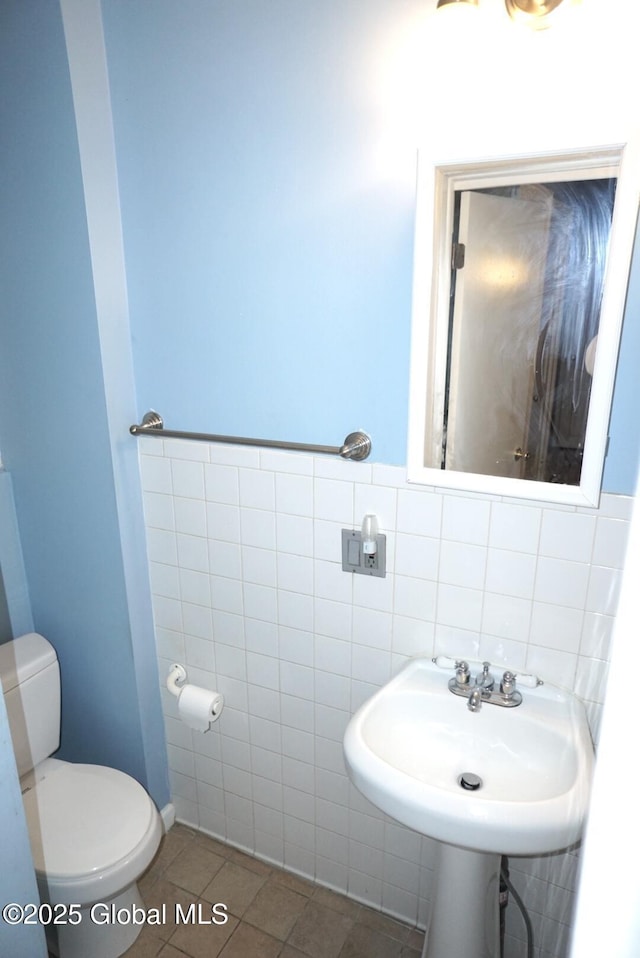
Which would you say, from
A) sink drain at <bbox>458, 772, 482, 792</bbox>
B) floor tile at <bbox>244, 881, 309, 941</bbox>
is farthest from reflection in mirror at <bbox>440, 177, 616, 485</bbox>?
floor tile at <bbox>244, 881, 309, 941</bbox>

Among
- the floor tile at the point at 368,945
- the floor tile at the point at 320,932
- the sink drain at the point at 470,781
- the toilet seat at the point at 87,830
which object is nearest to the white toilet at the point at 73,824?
the toilet seat at the point at 87,830

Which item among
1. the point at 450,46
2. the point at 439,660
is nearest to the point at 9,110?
the point at 450,46

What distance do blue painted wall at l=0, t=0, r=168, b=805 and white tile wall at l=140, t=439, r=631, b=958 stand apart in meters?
0.14

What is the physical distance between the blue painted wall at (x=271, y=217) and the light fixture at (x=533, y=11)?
23 centimetres

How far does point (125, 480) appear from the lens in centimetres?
165

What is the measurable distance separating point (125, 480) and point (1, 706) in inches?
37.9

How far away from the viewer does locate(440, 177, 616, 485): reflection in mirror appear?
111 centimetres

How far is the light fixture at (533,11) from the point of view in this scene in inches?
37.7

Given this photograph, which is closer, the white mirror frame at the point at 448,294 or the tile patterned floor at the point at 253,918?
the white mirror frame at the point at 448,294

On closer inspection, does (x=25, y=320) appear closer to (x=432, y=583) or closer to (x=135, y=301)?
(x=135, y=301)

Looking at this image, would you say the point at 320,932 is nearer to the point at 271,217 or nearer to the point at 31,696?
the point at 31,696

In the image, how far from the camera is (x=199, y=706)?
5.57 feet

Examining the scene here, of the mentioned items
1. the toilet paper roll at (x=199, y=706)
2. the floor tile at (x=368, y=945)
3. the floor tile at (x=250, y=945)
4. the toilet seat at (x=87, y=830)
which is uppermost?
the toilet paper roll at (x=199, y=706)

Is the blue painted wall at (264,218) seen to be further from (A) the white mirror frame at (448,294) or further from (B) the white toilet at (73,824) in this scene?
(B) the white toilet at (73,824)
